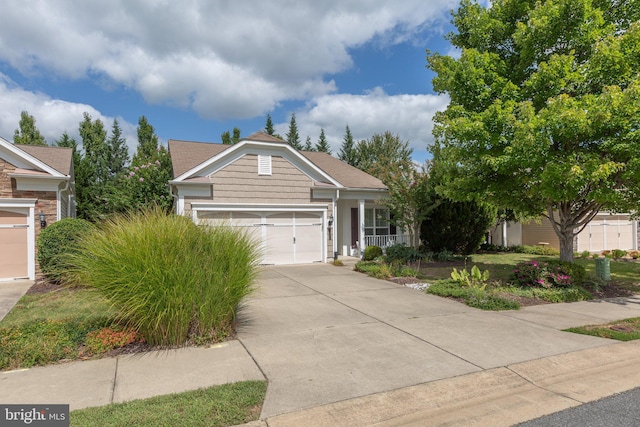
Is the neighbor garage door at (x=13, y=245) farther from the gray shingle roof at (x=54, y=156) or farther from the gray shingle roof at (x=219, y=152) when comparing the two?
the gray shingle roof at (x=219, y=152)

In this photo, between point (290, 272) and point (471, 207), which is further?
point (471, 207)

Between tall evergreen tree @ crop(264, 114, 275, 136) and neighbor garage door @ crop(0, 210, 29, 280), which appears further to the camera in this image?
tall evergreen tree @ crop(264, 114, 275, 136)

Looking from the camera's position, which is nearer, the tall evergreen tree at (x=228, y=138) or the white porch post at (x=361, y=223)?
the white porch post at (x=361, y=223)

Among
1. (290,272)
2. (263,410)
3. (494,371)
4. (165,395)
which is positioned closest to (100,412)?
(165,395)

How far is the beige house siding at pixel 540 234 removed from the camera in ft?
69.7

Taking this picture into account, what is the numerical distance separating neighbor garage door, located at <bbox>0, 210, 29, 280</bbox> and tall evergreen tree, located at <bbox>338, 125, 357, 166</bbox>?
113ft

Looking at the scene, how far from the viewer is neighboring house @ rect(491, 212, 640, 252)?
2122 centimetres

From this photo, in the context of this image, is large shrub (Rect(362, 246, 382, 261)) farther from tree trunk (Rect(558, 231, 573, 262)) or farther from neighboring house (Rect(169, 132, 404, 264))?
tree trunk (Rect(558, 231, 573, 262))

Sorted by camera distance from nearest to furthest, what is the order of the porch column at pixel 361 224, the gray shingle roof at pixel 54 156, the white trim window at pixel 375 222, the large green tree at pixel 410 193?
the gray shingle roof at pixel 54 156 < the large green tree at pixel 410 193 < the porch column at pixel 361 224 < the white trim window at pixel 375 222

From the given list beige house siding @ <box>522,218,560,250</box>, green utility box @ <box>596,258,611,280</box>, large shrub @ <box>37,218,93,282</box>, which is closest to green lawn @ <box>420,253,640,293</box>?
green utility box @ <box>596,258,611,280</box>

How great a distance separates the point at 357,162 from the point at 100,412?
131ft

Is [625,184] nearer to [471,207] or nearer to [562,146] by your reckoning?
[562,146]

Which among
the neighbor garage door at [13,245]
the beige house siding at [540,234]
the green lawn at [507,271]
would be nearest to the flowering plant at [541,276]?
the green lawn at [507,271]

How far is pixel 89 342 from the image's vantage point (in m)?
5.27
